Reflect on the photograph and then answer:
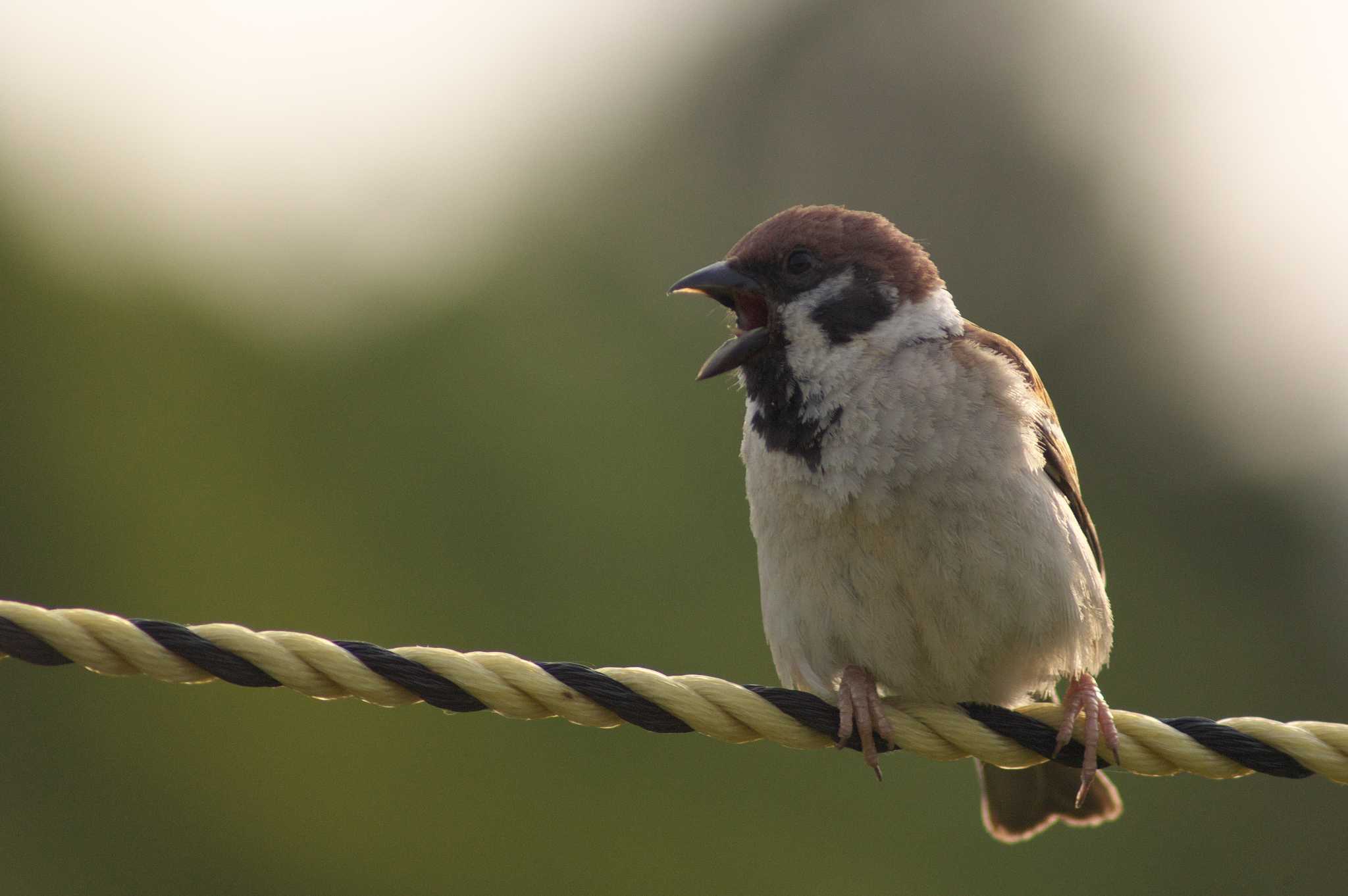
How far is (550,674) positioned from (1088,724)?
1233 millimetres

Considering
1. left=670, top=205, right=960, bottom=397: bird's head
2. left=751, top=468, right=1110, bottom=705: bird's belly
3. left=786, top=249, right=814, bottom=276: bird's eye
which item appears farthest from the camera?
left=786, top=249, right=814, bottom=276: bird's eye

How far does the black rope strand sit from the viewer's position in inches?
81.5

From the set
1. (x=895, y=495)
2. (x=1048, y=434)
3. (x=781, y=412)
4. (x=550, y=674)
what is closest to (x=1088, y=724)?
(x=895, y=495)

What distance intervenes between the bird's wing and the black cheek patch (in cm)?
22

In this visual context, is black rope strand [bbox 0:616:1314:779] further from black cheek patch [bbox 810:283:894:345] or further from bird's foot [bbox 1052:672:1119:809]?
black cheek patch [bbox 810:283:894:345]

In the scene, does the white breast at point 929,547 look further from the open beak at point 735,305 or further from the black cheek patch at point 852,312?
the open beak at point 735,305

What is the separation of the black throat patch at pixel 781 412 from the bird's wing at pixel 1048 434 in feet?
1.53

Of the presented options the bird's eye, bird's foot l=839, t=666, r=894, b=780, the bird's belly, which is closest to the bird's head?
the bird's eye

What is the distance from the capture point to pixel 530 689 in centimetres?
217

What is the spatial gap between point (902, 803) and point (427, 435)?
2.82 m

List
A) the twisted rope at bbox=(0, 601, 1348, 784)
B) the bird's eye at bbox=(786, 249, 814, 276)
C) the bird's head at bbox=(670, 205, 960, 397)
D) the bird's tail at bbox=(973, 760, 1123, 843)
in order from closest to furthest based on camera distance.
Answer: the twisted rope at bbox=(0, 601, 1348, 784) → the bird's head at bbox=(670, 205, 960, 397) → the bird's eye at bbox=(786, 249, 814, 276) → the bird's tail at bbox=(973, 760, 1123, 843)

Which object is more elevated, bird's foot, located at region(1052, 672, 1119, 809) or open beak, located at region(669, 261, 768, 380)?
open beak, located at region(669, 261, 768, 380)

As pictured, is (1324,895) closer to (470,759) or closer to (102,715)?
(470,759)

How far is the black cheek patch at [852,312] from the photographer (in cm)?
332
